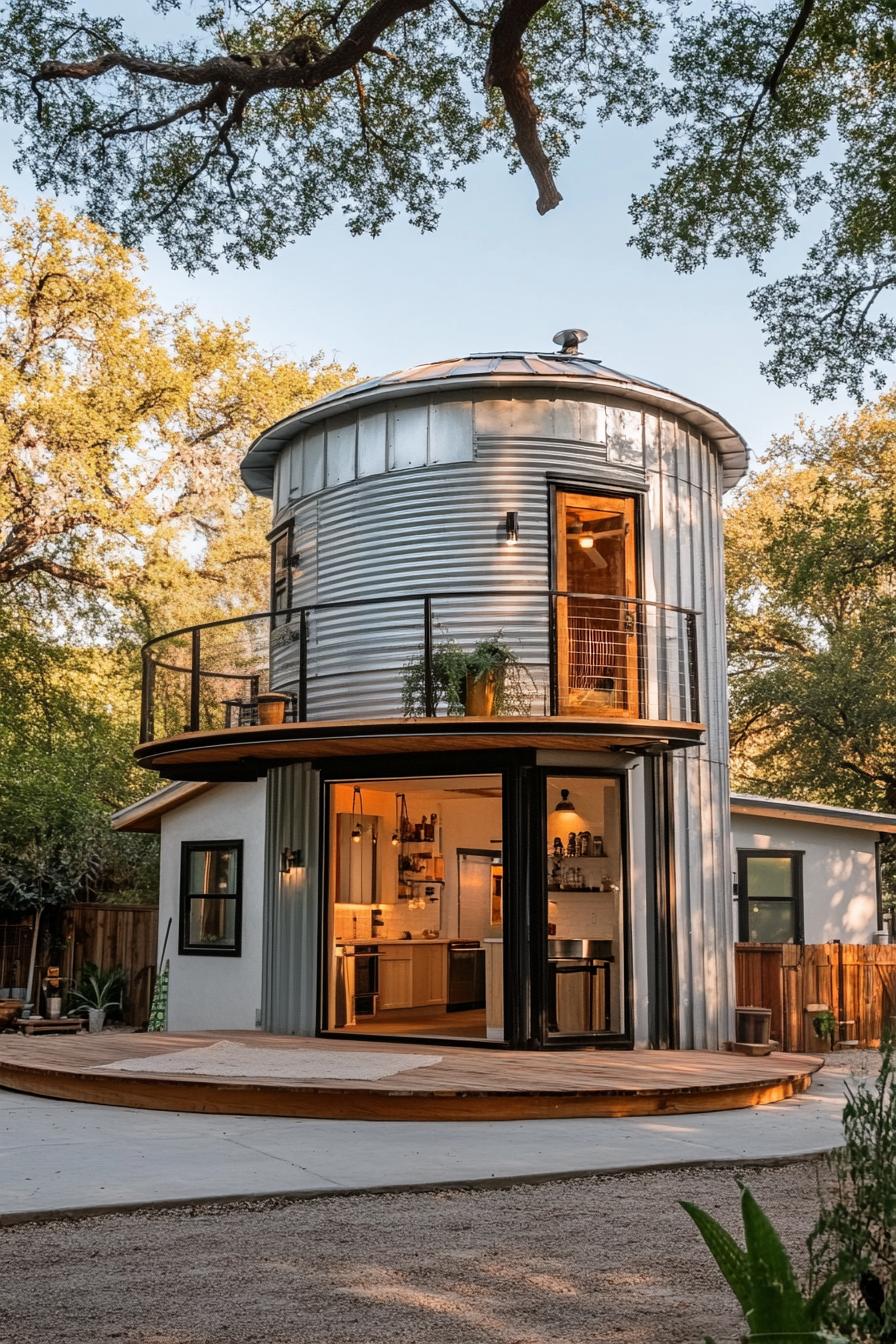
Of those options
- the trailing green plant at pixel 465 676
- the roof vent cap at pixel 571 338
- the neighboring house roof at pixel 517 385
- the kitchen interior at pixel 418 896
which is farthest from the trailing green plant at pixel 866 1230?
the roof vent cap at pixel 571 338

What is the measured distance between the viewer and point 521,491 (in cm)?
1308

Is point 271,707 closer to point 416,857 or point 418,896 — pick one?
point 416,857

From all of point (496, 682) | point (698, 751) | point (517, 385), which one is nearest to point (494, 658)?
point (496, 682)

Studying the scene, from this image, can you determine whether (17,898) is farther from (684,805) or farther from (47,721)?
(684,805)

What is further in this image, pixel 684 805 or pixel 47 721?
pixel 47 721

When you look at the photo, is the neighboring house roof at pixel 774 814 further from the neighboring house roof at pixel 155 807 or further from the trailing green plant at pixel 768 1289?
the trailing green plant at pixel 768 1289

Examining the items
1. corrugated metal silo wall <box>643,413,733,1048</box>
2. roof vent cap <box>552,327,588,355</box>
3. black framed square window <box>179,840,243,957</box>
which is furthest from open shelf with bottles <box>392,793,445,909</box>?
roof vent cap <box>552,327,588,355</box>

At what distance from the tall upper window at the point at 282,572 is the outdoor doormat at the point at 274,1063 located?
15.5 ft

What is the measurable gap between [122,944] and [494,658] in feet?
28.3

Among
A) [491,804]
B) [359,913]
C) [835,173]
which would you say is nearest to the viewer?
[835,173]

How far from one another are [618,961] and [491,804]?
592cm

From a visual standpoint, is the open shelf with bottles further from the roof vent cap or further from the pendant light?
the roof vent cap

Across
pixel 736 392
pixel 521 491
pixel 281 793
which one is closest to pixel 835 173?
pixel 521 491

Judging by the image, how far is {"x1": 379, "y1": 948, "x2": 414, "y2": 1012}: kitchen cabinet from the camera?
1639cm
